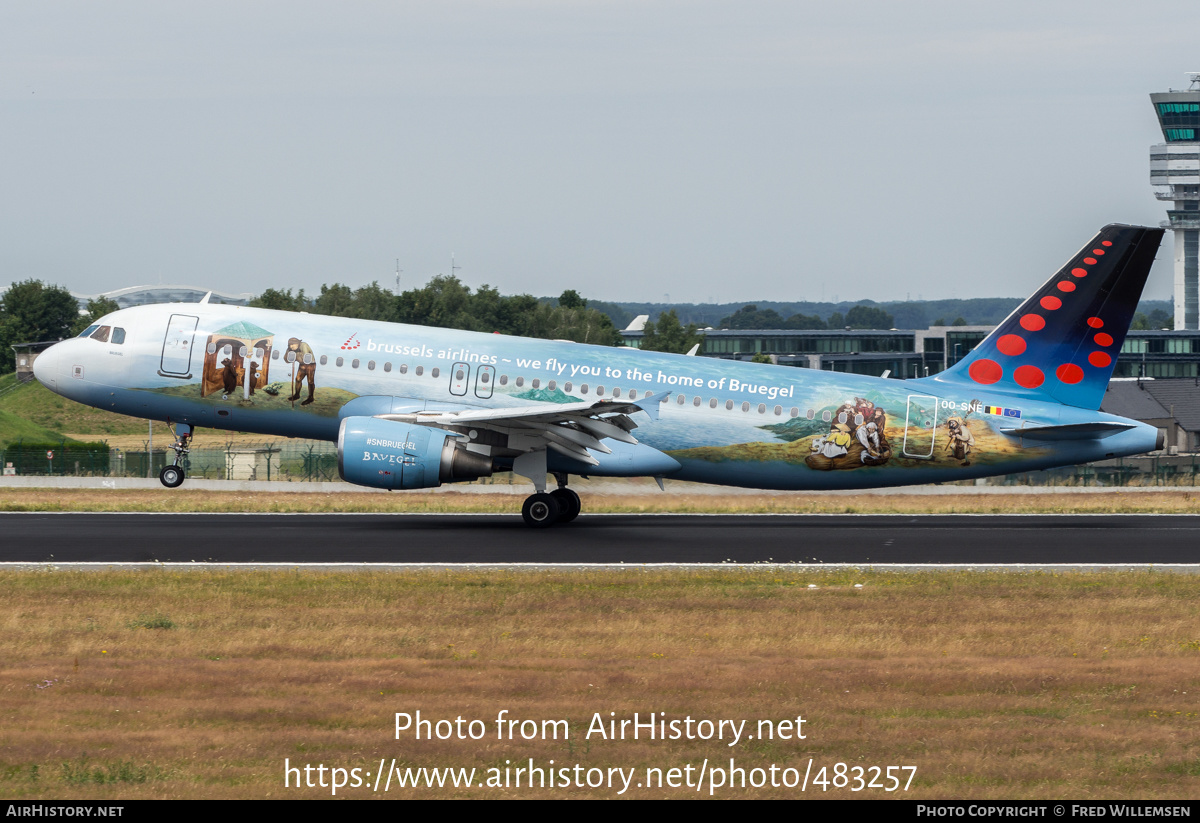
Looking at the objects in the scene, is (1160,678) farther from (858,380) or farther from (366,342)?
(366,342)

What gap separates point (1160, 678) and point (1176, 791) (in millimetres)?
5178

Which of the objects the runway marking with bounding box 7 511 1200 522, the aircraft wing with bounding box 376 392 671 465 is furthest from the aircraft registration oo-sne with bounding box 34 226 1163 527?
the runway marking with bounding box 7 511 1200 522

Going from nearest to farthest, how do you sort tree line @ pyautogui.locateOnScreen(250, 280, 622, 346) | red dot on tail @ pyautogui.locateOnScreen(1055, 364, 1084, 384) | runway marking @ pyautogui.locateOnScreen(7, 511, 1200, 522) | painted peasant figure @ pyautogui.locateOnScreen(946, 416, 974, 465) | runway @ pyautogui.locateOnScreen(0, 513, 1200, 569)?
1. runway @ pyautogui.locateOnScreen(0, 513, 1200, 569)
2. painted peasant figure @ pyautogui.locateOnScreen(946, 416, 974, 465)
3. red dot on tail @ pyautogui.locateOnScreen(1055, 364, 1084, 384)
4. runway marking @ pyautogui.locateOnScreen(7, 511, 1200, 522)
5. tree line @ pyautogui.locateOnScreen(250, 280, 622, 346)

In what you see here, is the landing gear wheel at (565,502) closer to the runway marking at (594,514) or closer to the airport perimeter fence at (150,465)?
the runway marking at (594,514)

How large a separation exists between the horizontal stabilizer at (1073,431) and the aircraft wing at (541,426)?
9.37 m

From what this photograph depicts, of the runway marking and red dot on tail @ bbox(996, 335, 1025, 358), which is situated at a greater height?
red dot on tail @ bbox(996, 335, 1025, 358)

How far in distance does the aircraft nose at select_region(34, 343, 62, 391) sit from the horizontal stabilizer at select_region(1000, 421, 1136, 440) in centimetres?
2497

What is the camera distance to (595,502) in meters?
43.6

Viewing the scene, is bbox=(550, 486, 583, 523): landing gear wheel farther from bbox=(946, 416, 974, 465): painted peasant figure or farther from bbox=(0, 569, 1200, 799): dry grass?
bbox=(946, 416, 974, 465): painted peasant figure

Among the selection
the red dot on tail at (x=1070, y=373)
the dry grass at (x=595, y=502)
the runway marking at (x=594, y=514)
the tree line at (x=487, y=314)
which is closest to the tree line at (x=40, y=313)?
the tree line at (x=487, y=314)

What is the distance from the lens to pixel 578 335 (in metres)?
145

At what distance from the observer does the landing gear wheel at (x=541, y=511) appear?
109ft

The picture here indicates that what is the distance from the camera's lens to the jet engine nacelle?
3014cm

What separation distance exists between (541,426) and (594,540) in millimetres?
2991
